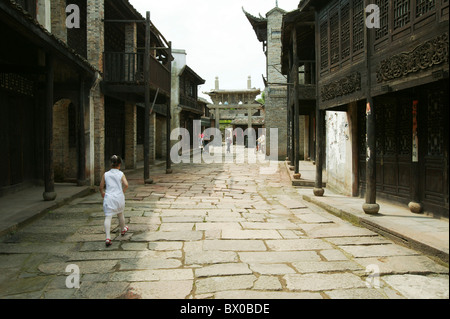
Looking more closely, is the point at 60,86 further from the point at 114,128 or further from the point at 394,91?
the point at 394,91

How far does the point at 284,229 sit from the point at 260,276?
2.19 metres

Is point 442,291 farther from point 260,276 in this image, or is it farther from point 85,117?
point 85,117

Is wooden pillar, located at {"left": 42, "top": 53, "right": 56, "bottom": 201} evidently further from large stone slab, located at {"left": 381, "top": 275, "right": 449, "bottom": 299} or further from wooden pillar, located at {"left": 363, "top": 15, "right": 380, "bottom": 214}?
large stone slab, located at {"left": 381, "top": 275, "right": 449, "bottom": 299}

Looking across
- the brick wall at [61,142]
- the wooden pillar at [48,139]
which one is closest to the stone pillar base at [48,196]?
the wooden pillar at [48,139]

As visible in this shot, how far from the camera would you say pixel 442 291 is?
3254mm

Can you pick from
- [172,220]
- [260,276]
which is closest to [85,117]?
[172,220]

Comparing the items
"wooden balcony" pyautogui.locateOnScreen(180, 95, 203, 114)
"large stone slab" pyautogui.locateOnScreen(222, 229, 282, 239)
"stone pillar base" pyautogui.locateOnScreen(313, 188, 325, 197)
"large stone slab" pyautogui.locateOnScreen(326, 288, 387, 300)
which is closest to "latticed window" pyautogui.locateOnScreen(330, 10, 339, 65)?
"stone pillar base" pyautogui.locateOnScreen(313, 188, 325, 197)

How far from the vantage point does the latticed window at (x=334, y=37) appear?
25.9 ft

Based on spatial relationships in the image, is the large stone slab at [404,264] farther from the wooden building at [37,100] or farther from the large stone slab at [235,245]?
the wooden building at [37,100]

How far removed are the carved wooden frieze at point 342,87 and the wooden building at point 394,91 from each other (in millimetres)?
16

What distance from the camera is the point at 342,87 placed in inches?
284

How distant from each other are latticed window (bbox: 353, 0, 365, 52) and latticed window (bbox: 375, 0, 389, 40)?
27.0 inches

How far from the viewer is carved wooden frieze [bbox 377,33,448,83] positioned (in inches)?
167
